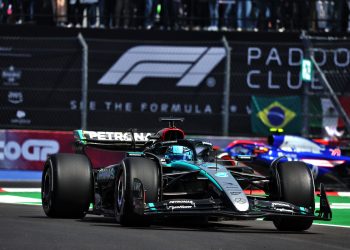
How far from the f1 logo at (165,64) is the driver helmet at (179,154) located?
9145 mm

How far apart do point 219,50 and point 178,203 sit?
10.8 m

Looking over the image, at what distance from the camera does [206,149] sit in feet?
36.6

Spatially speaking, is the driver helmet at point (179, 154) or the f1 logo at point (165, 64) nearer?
the driver helmet at point (179, 154)

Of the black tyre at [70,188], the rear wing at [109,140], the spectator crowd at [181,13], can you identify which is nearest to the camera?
the black tyre at [70,188]

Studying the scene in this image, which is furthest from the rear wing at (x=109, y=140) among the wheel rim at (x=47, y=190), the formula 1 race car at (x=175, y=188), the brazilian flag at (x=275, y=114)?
the brazilian flag at (x=275, y=114)

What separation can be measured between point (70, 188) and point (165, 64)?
31.0 feet

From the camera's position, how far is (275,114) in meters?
20.3

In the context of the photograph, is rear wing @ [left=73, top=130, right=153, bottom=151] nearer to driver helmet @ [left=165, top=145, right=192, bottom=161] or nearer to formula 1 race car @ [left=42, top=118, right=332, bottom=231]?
formula 1 race car @ [left=42, top=118, right=332, bottom=231]

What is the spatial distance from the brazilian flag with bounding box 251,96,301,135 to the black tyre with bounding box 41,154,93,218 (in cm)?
954

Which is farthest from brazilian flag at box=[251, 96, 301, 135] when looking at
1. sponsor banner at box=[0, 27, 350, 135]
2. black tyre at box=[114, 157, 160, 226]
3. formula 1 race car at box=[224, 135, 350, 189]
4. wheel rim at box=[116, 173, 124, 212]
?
black tyre at box=[114, 157, 160, 226]

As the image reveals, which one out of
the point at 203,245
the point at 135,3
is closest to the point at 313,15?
the point at 135,3

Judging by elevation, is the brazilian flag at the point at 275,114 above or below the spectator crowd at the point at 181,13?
below

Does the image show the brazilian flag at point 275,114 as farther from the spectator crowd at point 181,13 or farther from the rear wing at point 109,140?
the rear wing at point 109,140

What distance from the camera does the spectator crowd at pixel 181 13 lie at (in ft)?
69.2
